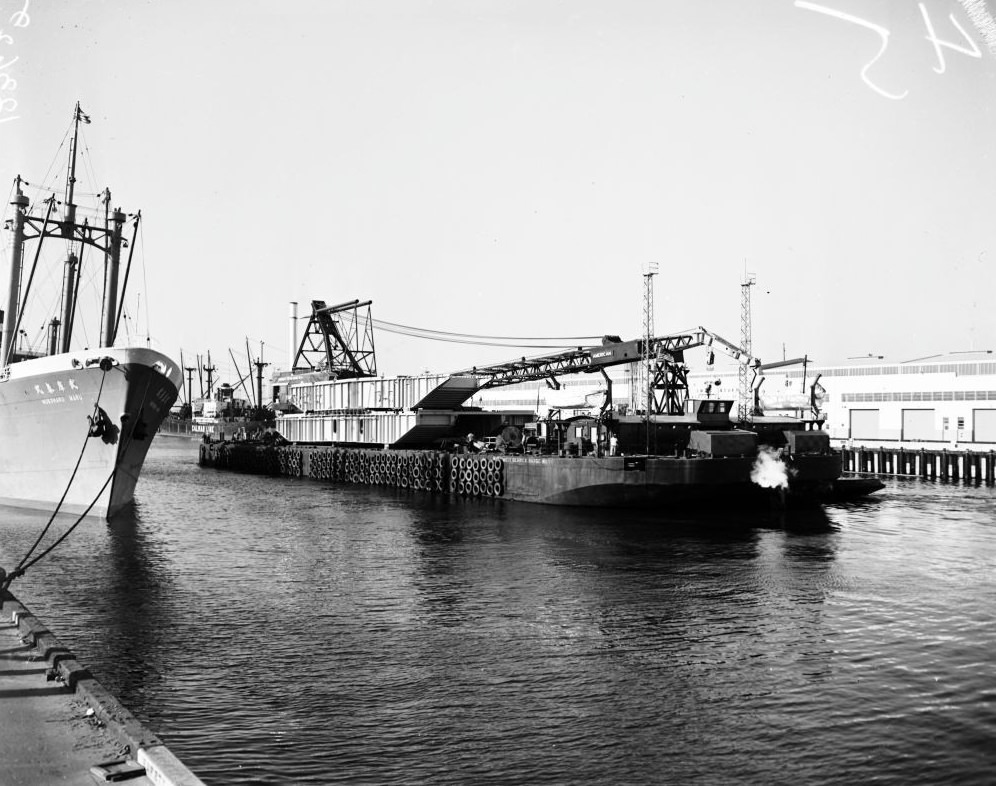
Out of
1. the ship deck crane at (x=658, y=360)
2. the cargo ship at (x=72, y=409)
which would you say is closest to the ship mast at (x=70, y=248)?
the cargo ship at (x=72, y=409)

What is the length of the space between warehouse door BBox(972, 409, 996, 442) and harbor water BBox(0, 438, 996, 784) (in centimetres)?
4811

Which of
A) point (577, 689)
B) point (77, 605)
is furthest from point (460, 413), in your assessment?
point (577, 689)

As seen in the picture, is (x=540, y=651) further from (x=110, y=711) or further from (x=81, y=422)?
(x=81, y=422)

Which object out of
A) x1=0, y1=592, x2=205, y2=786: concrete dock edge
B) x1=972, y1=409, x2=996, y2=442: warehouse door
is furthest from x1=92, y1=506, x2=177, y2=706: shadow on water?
x1=972, y1=409, x2=996, y2=442: warehouse door

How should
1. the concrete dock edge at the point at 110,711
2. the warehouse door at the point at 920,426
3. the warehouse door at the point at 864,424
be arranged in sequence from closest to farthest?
the concrete dock edge at the point at 110,711
the warehouse door at the point at 920,426
the warehouse door at the point at 864,424

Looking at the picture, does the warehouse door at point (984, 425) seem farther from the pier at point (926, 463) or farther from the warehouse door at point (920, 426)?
the pier at point (926, 463)

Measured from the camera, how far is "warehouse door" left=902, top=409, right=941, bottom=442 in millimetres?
79562

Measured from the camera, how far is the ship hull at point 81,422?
103 feet

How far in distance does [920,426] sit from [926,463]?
548 inches

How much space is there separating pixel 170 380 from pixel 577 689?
26127mm

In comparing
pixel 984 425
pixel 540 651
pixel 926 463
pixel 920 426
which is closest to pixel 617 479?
pixel 540 651

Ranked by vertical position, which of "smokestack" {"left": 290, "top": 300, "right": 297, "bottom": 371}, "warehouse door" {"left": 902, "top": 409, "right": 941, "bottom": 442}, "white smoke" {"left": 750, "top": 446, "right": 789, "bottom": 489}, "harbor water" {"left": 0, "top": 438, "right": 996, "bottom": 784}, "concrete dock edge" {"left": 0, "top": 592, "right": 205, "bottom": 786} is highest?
"smokestack" {"left": 290, "top": 300, "right": 297, "bottom": 371}

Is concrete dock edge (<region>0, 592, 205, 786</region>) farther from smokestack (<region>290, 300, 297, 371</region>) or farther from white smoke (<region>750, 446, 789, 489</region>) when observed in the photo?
smokestack (<region>290, 300, 297, 371</region>)

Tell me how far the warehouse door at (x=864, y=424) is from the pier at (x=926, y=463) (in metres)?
9.70
